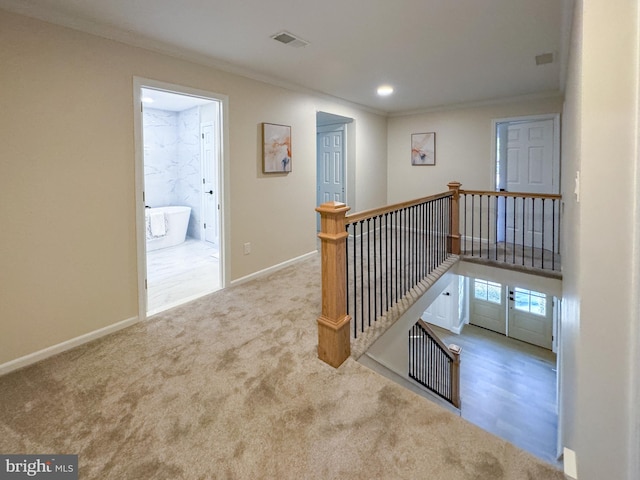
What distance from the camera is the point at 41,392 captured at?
2021 mm

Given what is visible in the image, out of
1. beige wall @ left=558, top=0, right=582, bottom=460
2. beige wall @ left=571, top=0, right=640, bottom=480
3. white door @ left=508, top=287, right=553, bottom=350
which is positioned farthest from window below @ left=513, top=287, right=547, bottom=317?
beige wall @ left=571, top=0, right=640, bottom=480

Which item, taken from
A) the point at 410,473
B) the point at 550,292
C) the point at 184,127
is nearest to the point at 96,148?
the point at 410,473

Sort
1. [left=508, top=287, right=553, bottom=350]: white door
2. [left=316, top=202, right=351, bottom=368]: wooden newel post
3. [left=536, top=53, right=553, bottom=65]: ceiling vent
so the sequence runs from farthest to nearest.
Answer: [left=508, top=287, right=553, bottom=350]: white door < [left=536, top=53, right=553, bottom=65]: ceiling vent < [left=316, top=202, right=351, bottom=368]: wooden newel post

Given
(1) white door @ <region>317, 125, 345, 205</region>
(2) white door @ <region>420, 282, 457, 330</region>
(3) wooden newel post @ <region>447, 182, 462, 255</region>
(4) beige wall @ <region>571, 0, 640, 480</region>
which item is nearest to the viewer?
(4) beige wall @ <region>571, 0, 640, 480</region>

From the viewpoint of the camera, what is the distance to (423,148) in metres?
5.88

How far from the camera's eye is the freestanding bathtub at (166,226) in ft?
18.7

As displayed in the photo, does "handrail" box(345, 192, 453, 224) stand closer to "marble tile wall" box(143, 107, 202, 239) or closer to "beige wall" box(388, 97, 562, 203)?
"beige wall" box(388, 97, 562, 203)

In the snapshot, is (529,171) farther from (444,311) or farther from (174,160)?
(174,160)

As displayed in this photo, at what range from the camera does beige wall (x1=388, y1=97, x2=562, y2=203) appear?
5094 mm

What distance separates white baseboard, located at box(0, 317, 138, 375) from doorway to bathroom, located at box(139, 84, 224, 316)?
196 centimetres

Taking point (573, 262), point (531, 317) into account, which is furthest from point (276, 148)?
point (531, 317)

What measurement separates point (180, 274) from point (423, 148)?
14.5 ft

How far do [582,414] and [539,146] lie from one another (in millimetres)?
4646

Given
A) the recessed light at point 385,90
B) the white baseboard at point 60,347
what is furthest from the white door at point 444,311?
the white baseboard at point 60,347
